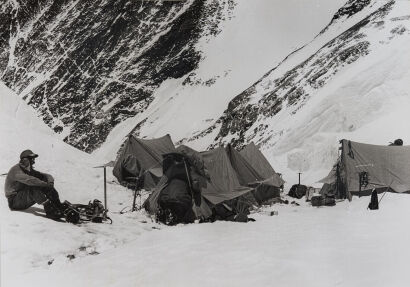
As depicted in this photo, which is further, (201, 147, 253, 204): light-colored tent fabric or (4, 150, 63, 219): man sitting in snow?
(201, 147, 253, 204): light-colored tent fabric

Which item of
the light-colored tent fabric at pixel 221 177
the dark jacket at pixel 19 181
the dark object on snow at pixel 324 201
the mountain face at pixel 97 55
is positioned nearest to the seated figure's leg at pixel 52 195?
the dark jacket at pixel 19 181

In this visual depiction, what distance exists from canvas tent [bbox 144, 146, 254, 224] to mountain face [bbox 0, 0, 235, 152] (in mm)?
59616

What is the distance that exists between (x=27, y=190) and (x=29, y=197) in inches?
5.4

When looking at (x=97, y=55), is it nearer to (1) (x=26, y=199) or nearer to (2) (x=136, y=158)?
(2) (x=136, y=158)

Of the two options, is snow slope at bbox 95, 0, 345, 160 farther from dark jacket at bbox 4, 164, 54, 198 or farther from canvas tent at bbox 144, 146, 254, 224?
dark jacket at bbox 4, 164, 54, 198

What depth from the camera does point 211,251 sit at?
300 inches

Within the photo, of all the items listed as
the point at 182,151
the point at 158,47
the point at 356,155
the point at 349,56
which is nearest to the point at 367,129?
the point at 356,155

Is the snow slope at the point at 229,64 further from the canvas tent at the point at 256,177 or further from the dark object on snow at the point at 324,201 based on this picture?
the dark object on snow at the point at 324,201

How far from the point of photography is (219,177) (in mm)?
14281

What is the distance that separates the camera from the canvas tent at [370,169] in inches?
621

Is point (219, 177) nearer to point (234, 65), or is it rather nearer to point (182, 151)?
point (182, 151)

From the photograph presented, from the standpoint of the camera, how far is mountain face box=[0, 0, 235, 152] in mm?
78312

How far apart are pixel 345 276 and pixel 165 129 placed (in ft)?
188

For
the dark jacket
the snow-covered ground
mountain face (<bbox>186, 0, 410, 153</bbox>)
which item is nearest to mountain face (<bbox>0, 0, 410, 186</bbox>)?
mountain face (<bbox>186, 0, 410, 153</bbox>)
